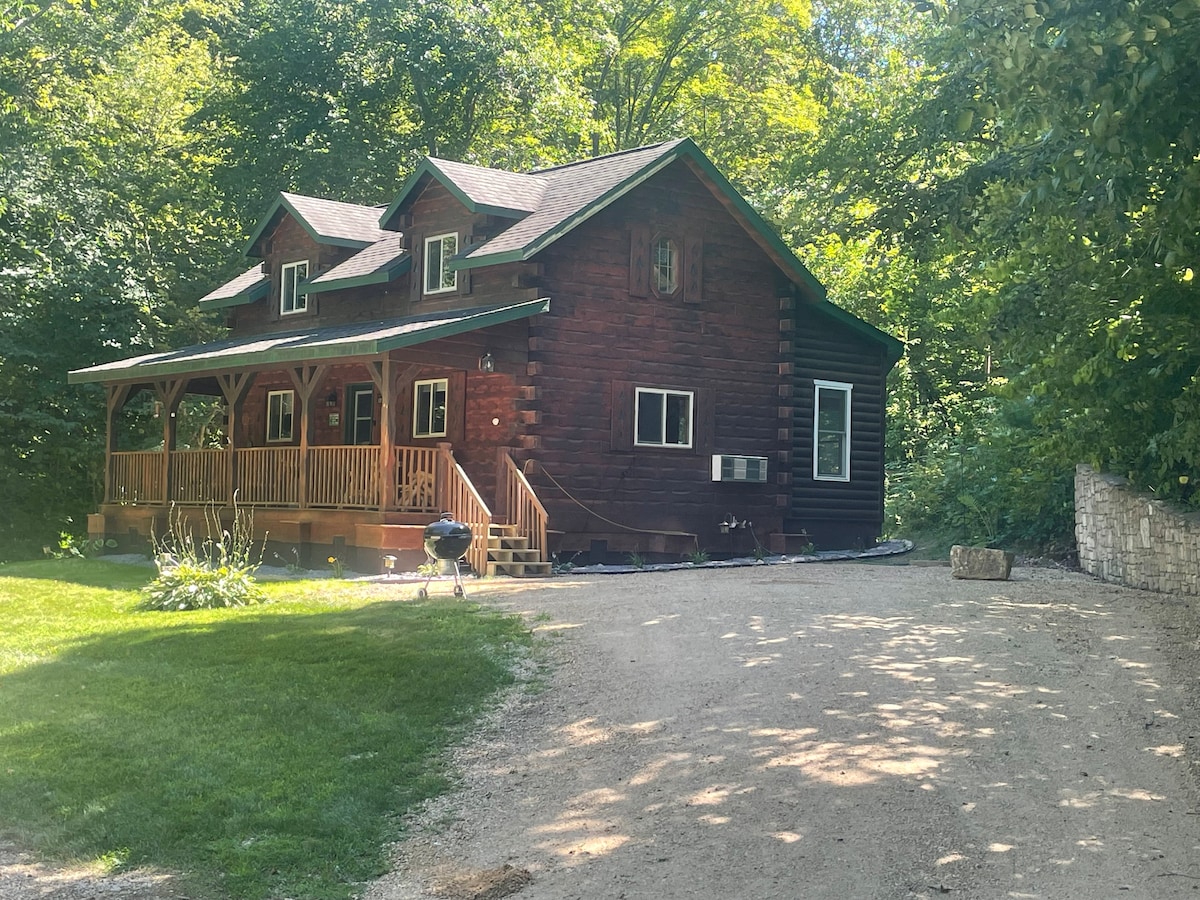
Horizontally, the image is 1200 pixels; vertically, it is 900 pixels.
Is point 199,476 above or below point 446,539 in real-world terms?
above

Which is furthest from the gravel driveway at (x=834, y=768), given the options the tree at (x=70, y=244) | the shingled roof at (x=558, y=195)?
the tree at (x=70, y=244)

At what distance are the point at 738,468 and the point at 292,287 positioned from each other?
33.7ft

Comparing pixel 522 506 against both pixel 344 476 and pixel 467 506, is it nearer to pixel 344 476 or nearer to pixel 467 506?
pixel 467 506

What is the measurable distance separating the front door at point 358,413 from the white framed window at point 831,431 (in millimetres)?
8234

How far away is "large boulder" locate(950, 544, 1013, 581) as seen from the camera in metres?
17.0

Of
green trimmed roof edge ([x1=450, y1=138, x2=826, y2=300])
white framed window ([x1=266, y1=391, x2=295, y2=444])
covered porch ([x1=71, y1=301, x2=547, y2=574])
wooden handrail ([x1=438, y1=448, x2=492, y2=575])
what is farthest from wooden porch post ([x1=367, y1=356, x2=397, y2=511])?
white framed window ([x1=266, y1=391, x2=295, y2=444])

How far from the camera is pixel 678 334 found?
2272cm

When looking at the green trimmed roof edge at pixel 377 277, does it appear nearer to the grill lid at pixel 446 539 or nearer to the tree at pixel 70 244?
the grill lid at pixel 446 539

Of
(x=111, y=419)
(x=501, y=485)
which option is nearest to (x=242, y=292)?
(x=111, y=419)

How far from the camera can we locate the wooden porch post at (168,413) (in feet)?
79.6

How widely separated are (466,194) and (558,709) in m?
14.0

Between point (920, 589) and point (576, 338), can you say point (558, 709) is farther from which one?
point (576, 338)

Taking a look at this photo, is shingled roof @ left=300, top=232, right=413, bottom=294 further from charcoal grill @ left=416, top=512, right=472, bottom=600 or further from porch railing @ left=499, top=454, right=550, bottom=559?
charcoal grill @ left=416, top=512, right=472, bottom=600

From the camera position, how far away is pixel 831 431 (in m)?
25.2
